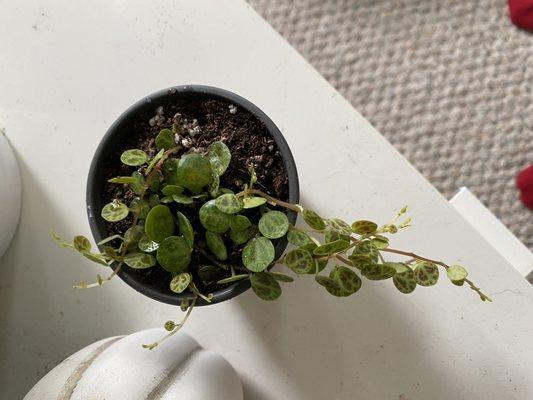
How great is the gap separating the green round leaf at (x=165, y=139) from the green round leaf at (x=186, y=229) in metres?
0.06

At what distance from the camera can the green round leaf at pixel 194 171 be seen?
53 cm

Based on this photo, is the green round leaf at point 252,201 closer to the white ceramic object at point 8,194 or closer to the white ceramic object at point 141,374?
the white ceramic object at point 141,374

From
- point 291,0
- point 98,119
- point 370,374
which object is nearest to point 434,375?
point 370,374

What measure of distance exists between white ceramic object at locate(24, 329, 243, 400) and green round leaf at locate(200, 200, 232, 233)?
0.45 feet

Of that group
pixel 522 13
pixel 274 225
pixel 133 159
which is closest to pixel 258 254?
pixel 274 225

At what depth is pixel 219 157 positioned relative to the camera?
55cm

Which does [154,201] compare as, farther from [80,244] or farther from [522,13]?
[522,13]

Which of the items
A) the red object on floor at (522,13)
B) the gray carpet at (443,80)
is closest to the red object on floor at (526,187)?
the gray carpet at (443,80)

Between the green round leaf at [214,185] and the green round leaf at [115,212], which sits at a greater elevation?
the green round leaf at [214,185]

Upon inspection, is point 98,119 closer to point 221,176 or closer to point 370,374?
point 221,176

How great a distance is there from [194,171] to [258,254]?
0.29ft

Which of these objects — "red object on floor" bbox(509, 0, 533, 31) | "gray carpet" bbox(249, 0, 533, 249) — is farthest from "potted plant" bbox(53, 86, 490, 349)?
"red object on floor" bbox(509, 0, 533, 31)

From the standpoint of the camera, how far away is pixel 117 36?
0.71 m

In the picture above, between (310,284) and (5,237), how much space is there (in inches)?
13.5
